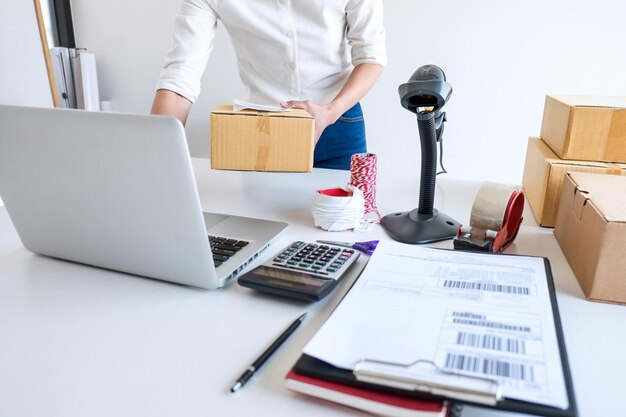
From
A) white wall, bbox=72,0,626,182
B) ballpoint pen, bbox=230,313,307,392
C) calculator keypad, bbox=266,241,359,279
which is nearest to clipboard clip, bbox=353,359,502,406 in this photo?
ballpoint pen, bbox=230,313,307,392

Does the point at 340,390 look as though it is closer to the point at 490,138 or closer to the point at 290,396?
the point at 290,396

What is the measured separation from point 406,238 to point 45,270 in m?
0.60

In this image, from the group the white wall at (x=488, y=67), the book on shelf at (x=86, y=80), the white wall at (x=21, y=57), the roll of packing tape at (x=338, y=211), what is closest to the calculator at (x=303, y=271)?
the roll of packing tape at (x=338, y=211)

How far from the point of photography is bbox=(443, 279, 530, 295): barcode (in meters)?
0.62

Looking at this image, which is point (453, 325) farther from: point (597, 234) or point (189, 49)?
point (189, 49)

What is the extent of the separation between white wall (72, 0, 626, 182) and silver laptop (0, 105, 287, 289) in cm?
165

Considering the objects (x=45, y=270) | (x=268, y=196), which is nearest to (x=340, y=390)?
(x=45, y=270)

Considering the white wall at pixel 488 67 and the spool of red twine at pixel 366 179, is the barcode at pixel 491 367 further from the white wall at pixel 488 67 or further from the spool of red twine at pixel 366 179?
the white wall at pixel 488 67

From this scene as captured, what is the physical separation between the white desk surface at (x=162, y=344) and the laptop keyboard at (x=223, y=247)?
6cm

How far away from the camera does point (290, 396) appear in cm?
48

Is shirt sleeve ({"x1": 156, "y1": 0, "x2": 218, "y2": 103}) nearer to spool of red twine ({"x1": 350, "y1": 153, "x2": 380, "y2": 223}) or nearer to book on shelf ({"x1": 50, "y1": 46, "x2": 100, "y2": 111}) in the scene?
spool of red twine ({"x1": 350, "y1": 153, "x2": 380, "y2": 223})

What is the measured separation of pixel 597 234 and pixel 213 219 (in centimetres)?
63

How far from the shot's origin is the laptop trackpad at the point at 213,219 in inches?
34.8

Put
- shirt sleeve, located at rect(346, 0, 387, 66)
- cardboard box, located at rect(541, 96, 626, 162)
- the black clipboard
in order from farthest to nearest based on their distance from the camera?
shirt sleeve, located at rect(346, 0, 387, 66), cardboard box, located at rect(541, 96, 626, 162), the black clipboard
